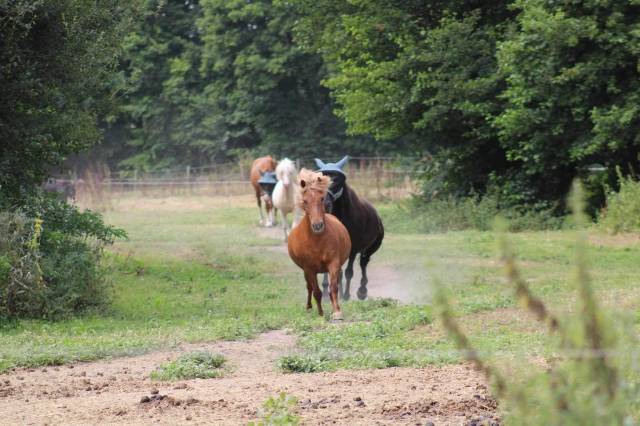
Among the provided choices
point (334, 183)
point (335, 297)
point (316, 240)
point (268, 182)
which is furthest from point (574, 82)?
point (335, 297)

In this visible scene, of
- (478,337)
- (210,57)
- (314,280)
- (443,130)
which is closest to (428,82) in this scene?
(443,130)

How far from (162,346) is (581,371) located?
7.86 m

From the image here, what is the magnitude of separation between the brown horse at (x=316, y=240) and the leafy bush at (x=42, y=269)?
9.48 feet

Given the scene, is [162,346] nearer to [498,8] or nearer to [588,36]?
[588,36]

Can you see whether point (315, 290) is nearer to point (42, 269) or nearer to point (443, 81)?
point (42, 269)

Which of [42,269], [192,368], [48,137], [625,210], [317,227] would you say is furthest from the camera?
[625,210]

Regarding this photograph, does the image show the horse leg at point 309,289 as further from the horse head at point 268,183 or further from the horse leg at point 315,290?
the horse head at point 268,183

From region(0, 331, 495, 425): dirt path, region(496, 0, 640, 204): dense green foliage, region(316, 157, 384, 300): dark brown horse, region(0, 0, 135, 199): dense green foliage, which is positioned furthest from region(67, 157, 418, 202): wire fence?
region(0, 331, 495, 425): dirt path

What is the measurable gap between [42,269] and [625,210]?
1326cm

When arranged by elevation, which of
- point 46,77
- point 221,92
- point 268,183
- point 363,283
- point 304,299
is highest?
point 221,92

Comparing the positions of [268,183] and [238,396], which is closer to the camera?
[238,396]

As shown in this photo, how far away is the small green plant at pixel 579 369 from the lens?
3.16m

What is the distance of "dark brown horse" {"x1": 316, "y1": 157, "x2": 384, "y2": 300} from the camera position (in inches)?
607

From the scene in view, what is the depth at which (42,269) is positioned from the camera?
13.4 m
